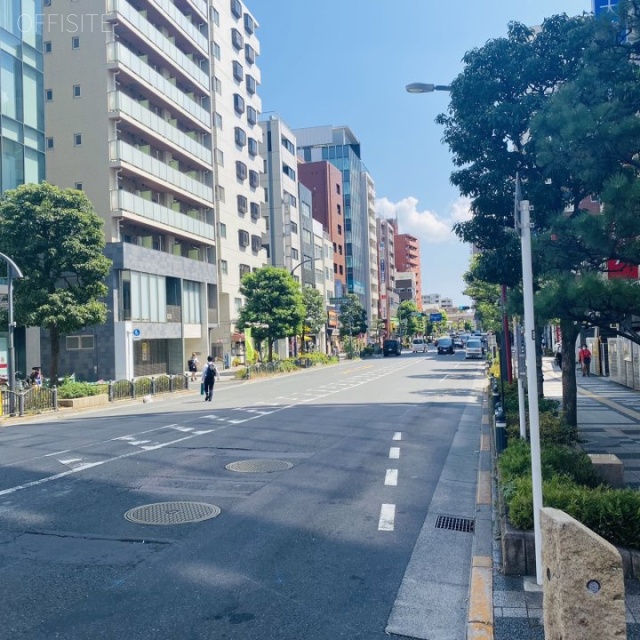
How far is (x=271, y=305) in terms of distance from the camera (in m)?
44.7

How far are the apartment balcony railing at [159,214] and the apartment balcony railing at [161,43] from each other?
9892mm

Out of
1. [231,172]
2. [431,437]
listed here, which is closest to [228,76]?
[231,172]

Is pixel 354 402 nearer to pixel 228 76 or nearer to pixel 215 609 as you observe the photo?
pixel 215 609

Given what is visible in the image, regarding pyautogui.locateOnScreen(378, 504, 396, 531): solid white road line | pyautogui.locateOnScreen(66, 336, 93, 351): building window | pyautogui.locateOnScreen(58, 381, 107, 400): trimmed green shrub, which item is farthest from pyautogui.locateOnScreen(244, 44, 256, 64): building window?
pyautogui.locateOnScreen(378, 504, 396, 531): solid white road line

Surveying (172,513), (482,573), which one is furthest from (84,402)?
(482,573)

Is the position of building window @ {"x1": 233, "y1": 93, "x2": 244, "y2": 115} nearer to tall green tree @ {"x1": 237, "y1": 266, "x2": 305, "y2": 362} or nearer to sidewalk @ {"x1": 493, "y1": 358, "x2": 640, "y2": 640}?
tall green tree @ {"x1": 237, "y1": 266, "x2": 305, "y2": 362}

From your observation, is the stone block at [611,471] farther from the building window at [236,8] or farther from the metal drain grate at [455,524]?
the building window at [236,8]

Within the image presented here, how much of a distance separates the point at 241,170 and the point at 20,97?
92.7 ft

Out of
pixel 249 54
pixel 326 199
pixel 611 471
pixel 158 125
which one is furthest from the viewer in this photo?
pixel 326 199

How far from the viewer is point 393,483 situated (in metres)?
9.61

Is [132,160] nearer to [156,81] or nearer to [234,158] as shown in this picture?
[156,81]

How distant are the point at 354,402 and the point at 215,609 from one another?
17.3 meters

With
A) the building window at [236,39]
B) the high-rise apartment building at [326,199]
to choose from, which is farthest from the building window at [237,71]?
the high-rise apartment building at [326,199]

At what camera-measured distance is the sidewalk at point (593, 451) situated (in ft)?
14.9
